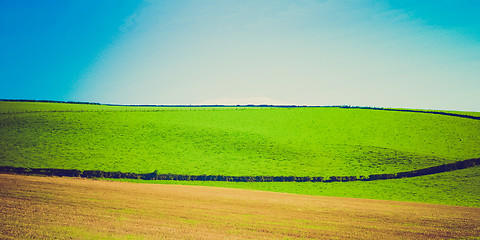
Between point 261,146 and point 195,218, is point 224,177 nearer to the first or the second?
point 261,146

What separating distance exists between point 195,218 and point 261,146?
82.2 ft

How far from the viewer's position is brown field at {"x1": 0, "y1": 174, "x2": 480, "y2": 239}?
454 inches

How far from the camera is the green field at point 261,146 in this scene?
2852 centimetres

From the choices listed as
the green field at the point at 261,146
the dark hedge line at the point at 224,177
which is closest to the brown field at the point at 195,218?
the dark hedge line at the point at 224,177

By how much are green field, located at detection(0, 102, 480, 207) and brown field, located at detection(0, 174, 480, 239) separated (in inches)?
343

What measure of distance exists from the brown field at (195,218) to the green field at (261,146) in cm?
870

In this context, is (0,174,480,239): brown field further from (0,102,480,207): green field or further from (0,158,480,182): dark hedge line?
(0,102,480,207): green field

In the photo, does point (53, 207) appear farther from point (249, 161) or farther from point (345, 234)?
point (249, 161)

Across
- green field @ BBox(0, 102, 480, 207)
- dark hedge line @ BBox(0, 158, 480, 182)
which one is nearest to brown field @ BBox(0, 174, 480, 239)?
dark hedge line @ BBox(0, 158, 480, 182)

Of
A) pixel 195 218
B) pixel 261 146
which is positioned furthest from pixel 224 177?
pixel 195 218

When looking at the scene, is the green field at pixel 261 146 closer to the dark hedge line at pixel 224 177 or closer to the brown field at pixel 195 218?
the dark hedge line at pixel 224 177

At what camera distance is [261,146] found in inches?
1515

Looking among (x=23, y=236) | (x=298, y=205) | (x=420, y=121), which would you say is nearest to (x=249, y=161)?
(x=298, y=205)

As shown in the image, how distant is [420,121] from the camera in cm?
5172
